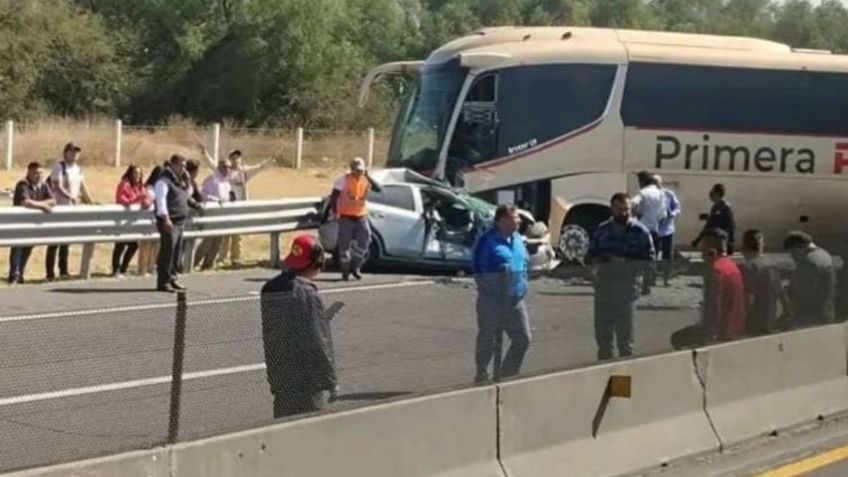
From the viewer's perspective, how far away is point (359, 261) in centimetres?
2092

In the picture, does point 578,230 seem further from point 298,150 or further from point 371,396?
point 298,150

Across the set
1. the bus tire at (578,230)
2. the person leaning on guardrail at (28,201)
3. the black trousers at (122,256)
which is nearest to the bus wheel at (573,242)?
the bus tire at (578,230)

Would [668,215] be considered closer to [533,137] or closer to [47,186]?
[533,137]

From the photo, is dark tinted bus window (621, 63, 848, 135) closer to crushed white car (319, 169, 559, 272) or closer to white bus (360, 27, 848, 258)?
white bus (360, 27, 848, 258)

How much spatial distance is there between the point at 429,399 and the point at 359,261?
12.5 meters

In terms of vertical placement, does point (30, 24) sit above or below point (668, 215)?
above

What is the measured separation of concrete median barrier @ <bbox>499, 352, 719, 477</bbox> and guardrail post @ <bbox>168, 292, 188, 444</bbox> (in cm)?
237

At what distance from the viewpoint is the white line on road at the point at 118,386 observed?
21.2ft

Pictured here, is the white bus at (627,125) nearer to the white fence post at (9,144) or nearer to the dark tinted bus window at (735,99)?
the dark tinted bus window at (735,99)

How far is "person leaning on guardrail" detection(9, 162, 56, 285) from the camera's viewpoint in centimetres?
1856

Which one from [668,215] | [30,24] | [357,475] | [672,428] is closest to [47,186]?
[668,215]

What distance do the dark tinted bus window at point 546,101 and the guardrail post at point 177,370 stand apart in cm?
1797

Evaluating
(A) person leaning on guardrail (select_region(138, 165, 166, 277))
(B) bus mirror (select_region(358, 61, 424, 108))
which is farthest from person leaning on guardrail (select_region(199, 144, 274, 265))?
(B) bus mirror (select_region(358, 61, 424, 108))

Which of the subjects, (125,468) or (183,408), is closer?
(125,468)
